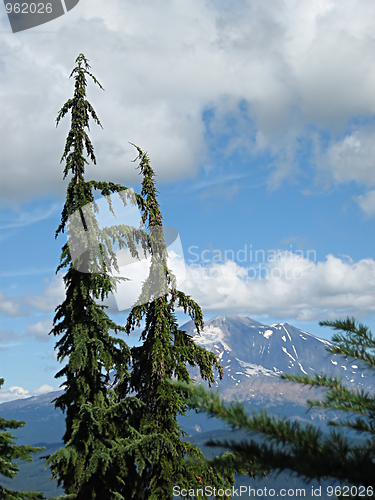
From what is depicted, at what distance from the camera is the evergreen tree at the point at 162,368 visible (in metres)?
14.8

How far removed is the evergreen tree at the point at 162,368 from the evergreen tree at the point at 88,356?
54.2 inches

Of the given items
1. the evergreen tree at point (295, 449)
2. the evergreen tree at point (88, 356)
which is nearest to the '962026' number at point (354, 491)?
the evergreen tree at point (295, 449)

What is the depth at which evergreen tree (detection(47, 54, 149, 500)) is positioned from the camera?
12.5 m

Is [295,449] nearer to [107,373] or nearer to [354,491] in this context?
[354,491]

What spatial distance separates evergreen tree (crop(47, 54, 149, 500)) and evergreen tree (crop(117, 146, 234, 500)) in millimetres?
1375

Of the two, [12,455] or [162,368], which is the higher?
[162,368]

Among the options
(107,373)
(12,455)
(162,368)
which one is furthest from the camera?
(162,368)

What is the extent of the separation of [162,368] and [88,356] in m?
2.96

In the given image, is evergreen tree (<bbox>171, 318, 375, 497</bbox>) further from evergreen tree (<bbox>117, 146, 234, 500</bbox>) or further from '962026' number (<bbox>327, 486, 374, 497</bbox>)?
evergreen tree (<bbox>117, 146, 234, 500</bbox>)

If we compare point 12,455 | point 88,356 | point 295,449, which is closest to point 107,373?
point 88,356

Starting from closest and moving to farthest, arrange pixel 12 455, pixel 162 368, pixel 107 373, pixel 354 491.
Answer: pixel 354 491 → pixel 12 455 → pixel 107 373 → pixel 162 368

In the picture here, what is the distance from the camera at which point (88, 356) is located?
43.9 feet

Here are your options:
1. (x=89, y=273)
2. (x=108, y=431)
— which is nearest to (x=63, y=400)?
(x=108, y=431)

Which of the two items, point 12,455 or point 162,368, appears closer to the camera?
point 12,455
